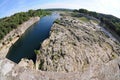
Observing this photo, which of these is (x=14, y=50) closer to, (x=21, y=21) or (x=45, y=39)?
(x=45, y=39)

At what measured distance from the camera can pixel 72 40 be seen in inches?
1169

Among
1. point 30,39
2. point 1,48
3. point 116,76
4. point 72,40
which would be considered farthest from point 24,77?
point 1,48

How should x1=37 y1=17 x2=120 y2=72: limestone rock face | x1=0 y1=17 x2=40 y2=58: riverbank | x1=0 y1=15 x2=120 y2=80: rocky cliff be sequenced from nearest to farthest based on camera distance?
x1=0 y1=15 x2=120 y2=80: rocky cliff, x1=37 y1=17 x2=120 y2=72: limestone rock face, x1=0 y1=17 x2=40 y2=58: riverbank

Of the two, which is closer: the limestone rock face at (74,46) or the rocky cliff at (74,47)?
the rocky cliff at (74,47)

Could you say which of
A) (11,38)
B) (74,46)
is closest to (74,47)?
(74,46)

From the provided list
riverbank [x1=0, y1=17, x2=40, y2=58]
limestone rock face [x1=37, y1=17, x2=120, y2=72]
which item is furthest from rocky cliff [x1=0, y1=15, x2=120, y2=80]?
riverbank [x1=0, y1=17, x2=40, y2=58]

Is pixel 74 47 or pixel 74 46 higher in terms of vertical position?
pixel 74 46

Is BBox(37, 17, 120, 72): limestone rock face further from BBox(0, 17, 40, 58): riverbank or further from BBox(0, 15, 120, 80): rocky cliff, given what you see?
BBox(0, 17, 40, 58): riverbank

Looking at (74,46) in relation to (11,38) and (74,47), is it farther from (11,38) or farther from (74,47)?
(11,38)

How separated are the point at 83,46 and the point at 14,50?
9.21 metres

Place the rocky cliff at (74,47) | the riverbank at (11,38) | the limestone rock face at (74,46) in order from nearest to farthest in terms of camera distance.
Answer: the rocky cliff at (74,47) < the limestone rock face at (74,46) < the riverbank at (11,38)

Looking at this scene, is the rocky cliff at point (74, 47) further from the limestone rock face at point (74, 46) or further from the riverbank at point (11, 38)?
the riverbank at point (11, 38)

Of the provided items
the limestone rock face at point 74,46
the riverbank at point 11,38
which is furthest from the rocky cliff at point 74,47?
the riverbank at point 11,38

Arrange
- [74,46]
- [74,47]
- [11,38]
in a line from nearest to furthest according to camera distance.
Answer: [74,47], [74,46], [11,38]
